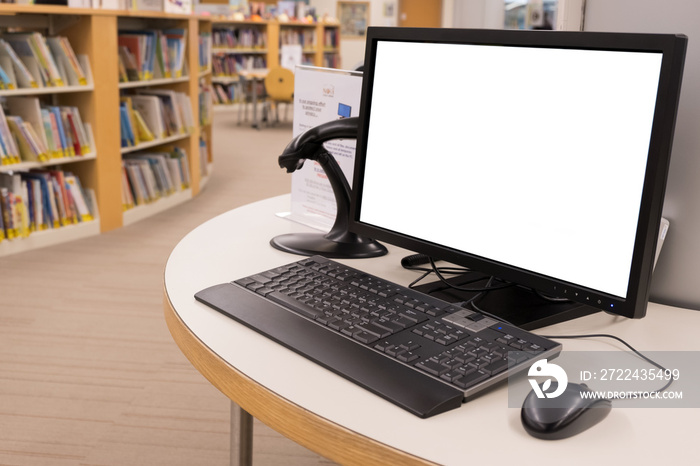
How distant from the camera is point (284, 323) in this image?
0.97m

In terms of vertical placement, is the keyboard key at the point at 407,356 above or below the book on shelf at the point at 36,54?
below

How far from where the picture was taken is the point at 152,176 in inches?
187

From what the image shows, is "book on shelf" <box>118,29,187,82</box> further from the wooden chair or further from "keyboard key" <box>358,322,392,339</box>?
"keyboard key" <box>358,322,392,339</box>

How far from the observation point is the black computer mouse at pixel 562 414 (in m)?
0.71

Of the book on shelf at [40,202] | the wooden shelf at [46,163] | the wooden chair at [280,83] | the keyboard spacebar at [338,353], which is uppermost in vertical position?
the wooden chair at [280,83]

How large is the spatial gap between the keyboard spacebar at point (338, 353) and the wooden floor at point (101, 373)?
1.15 m

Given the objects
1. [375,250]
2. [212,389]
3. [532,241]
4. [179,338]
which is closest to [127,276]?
[212,389]

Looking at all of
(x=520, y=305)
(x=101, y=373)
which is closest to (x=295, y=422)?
(x=520, y=305)

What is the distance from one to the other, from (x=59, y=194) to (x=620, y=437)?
12.6 ft

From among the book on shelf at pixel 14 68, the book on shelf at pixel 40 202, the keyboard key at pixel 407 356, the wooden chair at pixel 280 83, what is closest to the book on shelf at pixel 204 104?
the book on shelf at pixel 40 202

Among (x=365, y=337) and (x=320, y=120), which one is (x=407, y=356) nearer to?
(x=365, y=337)

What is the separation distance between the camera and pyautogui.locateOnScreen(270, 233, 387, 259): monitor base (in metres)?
1.34

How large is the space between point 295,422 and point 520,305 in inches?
17.4

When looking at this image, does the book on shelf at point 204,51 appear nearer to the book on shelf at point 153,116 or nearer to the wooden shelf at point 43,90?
the book on shelf at point 153,116
